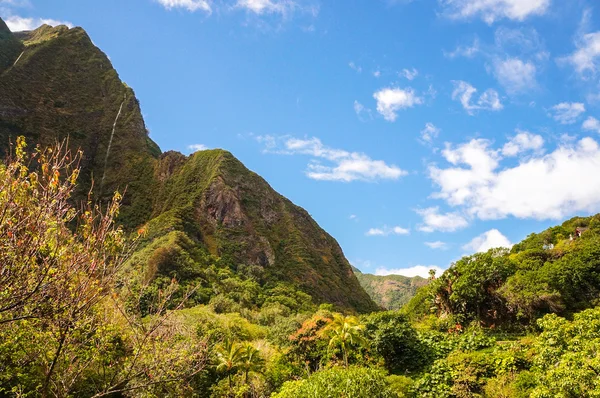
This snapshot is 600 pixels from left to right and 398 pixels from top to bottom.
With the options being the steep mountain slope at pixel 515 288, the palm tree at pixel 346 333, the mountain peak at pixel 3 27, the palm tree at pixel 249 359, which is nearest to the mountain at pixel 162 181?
the mountain peak at pixel 3 27

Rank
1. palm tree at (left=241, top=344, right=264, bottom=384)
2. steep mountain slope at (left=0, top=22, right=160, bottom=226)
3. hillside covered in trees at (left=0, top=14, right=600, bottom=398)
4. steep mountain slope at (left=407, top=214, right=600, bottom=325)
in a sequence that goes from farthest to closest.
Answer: steep mountain slope at (left=0, top=22, right=160, bottom=226), steep mountain slope at (left=407, top=214, right=600, bottom=325), palm tree at (left=241, top=344, right=264, bottom=384), hillside covered in trees at (left=0, top=14, right=600, bottom=398)

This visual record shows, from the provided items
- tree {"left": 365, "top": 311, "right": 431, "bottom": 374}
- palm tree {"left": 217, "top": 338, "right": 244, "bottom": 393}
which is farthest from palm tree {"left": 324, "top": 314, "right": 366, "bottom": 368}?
palm tree {"left": 217, "top": 338, "right": 244, "bottom": 393}

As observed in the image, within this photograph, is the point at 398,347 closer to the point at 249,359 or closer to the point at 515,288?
the point at 249,359

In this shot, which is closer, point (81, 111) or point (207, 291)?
point (207, 291)

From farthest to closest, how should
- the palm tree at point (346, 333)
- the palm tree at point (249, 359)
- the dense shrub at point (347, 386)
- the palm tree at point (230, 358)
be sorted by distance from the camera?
the palm tree at point (249, 359), the palm tree at point (230, 358), the palm tree at point (346, 333), the dense shrub at point (347, 386)

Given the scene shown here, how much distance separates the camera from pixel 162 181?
10662 centimetres

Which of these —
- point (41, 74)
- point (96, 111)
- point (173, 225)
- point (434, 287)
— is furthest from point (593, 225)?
point (41, 74)

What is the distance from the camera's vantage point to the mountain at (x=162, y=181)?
8756 cm

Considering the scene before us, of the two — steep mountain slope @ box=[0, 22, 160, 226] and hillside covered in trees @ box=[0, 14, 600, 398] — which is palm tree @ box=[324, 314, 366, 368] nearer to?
hillside covered in trees @ box=[0, 14, 600, 398]

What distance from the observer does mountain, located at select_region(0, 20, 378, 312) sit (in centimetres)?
8756

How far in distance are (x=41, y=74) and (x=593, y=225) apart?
143m

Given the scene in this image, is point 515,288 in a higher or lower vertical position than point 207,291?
higher

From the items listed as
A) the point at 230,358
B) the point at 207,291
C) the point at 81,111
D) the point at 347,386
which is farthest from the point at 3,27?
the point at 347,386

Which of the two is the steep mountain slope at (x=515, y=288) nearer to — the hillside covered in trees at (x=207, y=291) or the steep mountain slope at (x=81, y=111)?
the hillside covered in trees at (x=207, y=291)
